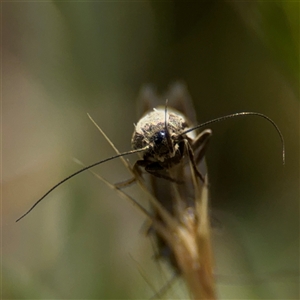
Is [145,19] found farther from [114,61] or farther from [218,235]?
[218,235]

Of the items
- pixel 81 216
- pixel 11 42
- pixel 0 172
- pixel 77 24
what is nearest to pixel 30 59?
pixel 11 42

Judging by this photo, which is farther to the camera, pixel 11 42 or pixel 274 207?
pixel 11 42

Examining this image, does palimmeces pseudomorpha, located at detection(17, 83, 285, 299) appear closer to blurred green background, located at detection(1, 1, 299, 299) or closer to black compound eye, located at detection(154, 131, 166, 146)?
black compound eye, located at detection(154, 131, 166, 146)

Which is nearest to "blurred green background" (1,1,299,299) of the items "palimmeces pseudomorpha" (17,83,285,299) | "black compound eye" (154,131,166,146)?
"palimmeces pseudomorpha" (17,83,285,299)

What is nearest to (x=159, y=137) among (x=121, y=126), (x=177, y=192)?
(x=177, y=192)

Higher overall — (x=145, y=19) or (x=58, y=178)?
(x=145, y=19)

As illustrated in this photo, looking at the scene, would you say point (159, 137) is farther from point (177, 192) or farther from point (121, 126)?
point (121, 126)
